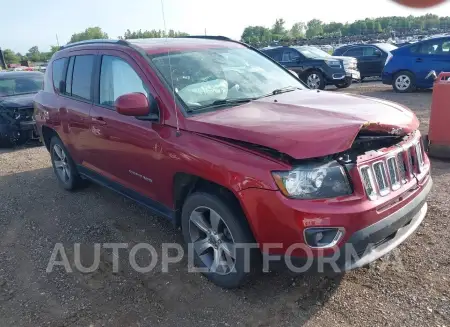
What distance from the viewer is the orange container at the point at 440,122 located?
18.4 ft

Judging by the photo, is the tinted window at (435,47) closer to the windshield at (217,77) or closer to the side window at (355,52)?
the side window at (355,52)

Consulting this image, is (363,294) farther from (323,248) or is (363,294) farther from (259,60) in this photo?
(259,60)

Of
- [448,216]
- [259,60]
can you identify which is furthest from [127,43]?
[448,216]

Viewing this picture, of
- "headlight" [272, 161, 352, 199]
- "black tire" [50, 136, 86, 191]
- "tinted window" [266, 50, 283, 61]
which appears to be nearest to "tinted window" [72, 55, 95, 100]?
"black tire" [50, 136, 86, 191]

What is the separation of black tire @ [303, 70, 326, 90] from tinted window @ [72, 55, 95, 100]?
409 inches

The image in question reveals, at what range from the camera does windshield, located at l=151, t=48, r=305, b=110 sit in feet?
10.9

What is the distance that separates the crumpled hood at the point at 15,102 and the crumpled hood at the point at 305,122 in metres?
6.60

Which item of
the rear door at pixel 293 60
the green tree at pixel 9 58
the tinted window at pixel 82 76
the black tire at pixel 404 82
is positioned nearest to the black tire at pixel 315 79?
the rear door at pixel 293 60

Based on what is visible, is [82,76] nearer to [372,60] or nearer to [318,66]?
[318,66]

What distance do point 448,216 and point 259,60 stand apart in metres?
2.48

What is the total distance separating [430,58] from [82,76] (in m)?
10.5

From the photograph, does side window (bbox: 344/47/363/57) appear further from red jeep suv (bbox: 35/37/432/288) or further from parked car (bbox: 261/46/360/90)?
red jeep suv (bbox: 35/37/432/288)

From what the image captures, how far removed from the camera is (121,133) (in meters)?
3.68

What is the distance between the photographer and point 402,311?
2670 mm
